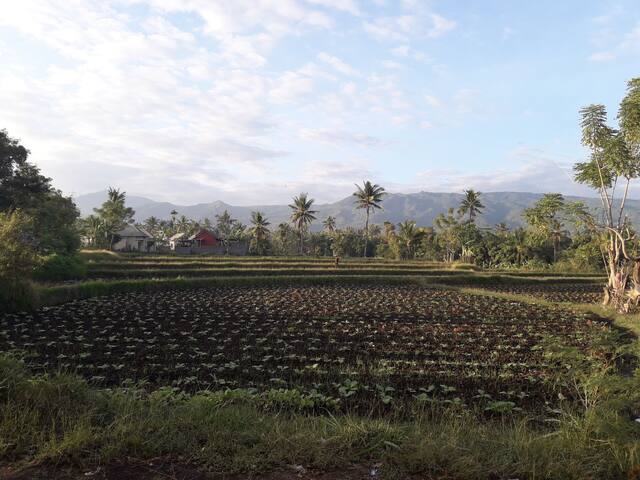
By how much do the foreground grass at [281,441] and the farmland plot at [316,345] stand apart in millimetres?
2217

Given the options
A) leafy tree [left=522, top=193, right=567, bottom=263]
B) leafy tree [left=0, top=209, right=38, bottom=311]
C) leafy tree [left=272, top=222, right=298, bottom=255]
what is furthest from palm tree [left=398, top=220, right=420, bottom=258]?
leafy tree [left=0, top=209, right=38, bottom=311]

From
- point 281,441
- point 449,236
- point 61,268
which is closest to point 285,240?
point 449,236

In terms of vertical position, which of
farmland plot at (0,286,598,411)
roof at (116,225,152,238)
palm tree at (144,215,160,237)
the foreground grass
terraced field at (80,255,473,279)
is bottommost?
farmland plot at (0,286,598,411)

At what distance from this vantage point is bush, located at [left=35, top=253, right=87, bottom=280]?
21.7 m

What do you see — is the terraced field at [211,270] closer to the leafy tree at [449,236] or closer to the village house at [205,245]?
the leafy tree at [449,236]

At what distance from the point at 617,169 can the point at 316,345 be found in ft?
43.3

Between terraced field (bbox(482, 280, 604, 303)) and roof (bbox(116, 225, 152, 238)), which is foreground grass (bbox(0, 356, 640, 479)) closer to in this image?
terraced field (bbox(482, 280, 604, 303))

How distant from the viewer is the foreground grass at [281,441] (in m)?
3.22

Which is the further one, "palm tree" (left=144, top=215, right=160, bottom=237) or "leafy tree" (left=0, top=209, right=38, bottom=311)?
"palm tree" (left=144, top=215, right=160, bottom=237)

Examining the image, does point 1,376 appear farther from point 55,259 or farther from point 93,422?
point 55,259

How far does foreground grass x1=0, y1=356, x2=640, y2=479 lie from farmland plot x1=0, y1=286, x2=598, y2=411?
87.3 inches

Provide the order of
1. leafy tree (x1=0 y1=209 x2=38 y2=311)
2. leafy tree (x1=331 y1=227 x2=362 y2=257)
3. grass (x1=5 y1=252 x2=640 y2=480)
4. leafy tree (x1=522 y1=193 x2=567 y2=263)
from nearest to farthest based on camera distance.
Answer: grass (x1=5 y1=252 x2=640 y2=480) < leafy tree (x1=0 y1=209 x2=38 y2=311) < leafy tree (x1=522 y1=193 x2=567 y2=263) < leafy tree (x1=331 y1=227 x2=362 y2=257)

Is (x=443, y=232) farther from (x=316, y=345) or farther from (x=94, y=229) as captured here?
(x=316, y=345)

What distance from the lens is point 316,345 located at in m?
10.5
